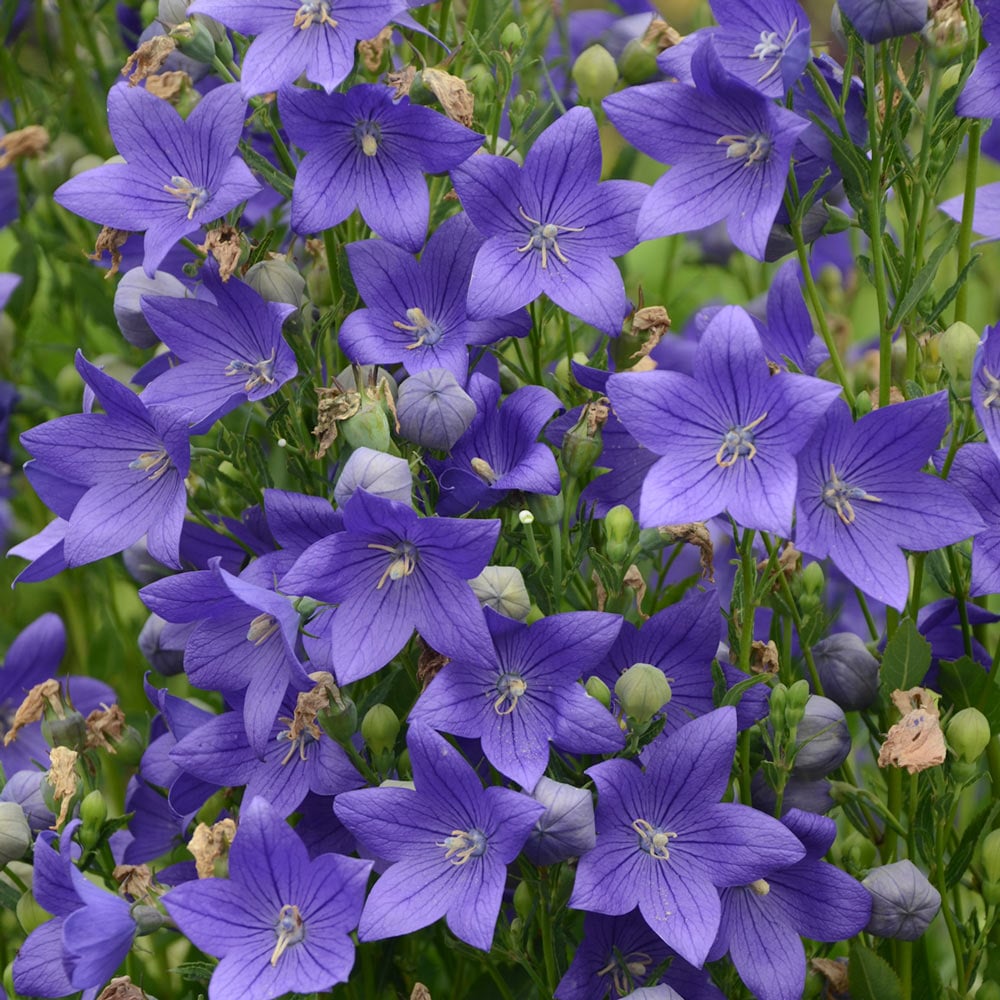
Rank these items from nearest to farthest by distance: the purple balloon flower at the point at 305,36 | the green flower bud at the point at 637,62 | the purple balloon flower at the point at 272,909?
the purple balloon flower at the point at 272,909, the purple balloon flower at the point at 305,36, the green flower bud at the point at 637,62

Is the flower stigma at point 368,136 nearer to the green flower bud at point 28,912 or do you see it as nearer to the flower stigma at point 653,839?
the flower stigma at point 653,839

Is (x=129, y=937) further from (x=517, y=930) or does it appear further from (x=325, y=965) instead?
(x=517, y=930)

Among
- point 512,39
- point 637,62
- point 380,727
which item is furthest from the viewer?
point 637,62

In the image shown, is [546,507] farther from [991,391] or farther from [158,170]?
[158,170]

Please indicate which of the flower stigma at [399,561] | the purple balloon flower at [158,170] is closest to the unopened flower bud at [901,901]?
the flower stigma at [399,561]

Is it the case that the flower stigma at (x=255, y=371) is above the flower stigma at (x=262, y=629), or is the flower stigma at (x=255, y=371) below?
above

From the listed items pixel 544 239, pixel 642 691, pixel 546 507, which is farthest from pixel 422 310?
pixel 642 691

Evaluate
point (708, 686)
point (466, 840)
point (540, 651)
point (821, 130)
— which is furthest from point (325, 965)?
point (821, 130)
